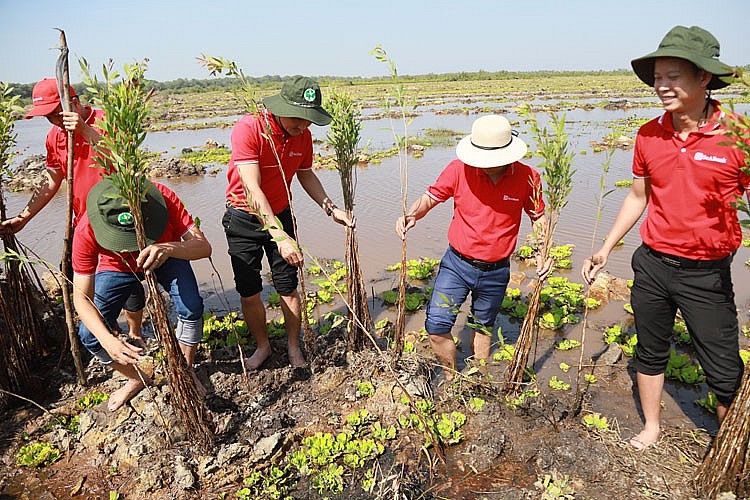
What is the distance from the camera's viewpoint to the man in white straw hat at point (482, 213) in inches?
122

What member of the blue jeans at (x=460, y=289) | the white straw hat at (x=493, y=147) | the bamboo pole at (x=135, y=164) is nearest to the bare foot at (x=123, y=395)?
the bamboo pole at (x=135, y=164)

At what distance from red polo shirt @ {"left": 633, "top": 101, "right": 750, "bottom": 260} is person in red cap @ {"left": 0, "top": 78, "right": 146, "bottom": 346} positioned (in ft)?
11.6

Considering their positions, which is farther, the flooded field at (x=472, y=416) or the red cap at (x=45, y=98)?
the red cap at (x=45, y=98)

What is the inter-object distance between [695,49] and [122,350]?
3.42m

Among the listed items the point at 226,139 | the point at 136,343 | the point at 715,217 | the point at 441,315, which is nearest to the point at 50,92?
the point at 136,343

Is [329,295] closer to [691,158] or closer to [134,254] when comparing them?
[134,254]

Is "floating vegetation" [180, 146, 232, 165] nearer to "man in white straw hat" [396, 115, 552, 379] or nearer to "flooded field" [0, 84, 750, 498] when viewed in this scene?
"flooded field" [0, 84, 750, 498]

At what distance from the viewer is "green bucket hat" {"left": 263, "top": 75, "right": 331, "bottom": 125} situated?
3281 mm

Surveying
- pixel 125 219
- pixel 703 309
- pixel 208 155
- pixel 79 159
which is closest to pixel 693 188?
pixel 703 309

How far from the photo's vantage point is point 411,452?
3082 millimetres

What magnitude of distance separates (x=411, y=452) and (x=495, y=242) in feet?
5.03

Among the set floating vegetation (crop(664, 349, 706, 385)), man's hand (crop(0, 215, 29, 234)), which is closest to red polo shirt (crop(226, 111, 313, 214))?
man's hand (crop(0, 215, 29, 234))

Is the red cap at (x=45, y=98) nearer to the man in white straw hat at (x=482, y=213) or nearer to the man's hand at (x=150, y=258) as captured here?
the man's hand at (x=150, y=258)

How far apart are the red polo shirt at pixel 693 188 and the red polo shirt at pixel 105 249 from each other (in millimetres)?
2950
